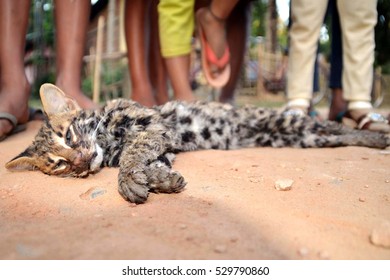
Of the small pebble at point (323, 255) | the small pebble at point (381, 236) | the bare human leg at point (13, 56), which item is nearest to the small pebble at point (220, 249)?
the small pebble at point (323, 255)

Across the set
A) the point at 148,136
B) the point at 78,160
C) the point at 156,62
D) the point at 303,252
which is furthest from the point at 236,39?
the point at 303,252

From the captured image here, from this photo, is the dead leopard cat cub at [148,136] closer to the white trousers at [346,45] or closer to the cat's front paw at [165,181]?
the cat's front paw at [165,181]

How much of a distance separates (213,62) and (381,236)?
10.3ft

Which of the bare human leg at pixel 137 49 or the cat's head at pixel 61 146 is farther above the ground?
the bare human leg at pixel 137 49

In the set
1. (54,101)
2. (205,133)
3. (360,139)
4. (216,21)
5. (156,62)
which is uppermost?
(216,21)

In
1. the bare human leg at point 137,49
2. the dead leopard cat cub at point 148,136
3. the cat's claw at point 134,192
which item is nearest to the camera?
the cat's claw at point 134,192

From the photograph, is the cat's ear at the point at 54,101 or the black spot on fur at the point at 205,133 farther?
the black spot on fur at the point at 205,133

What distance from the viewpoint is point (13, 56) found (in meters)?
3.28

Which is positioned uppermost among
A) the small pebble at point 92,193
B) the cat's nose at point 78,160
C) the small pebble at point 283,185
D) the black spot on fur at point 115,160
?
the cat's nose at point 78,160

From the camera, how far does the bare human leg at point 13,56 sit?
10.5 feet

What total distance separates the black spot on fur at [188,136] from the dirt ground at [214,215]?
20.5 inches

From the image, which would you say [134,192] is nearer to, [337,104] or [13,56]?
[13,56]

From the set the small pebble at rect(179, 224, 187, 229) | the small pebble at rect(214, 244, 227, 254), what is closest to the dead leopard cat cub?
the small pebble at rect(179, 224, 187, 229)

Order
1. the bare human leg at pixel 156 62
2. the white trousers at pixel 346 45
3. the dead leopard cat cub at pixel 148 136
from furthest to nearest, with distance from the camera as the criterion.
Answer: the bare human leg at pixel 156 62, the white trousers at pixel 346 45, the dead leopard cat cub at pixel 148 136
